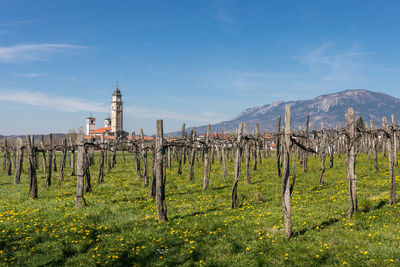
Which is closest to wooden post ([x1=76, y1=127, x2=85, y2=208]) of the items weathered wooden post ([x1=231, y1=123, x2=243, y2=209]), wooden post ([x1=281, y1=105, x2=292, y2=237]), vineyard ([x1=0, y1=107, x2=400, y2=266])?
vineyard ([x1=0, y1=107, x2=400, y2=266])

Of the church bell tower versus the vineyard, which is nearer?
the vineyard

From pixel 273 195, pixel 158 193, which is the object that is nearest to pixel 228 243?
pixel 158 193

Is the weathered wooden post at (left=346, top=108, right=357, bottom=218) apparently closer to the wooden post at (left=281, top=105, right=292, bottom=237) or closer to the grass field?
the grass field

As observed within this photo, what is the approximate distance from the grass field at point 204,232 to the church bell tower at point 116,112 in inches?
5755

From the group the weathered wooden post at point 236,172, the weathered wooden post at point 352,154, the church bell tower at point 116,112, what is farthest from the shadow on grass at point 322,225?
the church bell tower at point 116,112

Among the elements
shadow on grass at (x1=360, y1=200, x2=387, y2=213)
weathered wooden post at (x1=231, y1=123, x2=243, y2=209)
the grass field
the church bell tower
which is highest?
the church bell tower

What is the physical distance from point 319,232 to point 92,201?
11.5 metres

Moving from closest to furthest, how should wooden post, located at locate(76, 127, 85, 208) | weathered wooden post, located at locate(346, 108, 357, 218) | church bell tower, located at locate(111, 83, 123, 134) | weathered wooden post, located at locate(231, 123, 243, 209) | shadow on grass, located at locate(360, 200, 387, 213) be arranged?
weathered wooden post, located at locate(346, 108, 357, 218), shadow on grass, located at locate(360, 200, 387, 213), weathered wooden post, located at locate(231, 123, 243, 209), wooden post, located at locate(76, 127, 85, 208), church bell tower, located at locate(111, 83, 123, 134)

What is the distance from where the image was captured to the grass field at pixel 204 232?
7.84 m

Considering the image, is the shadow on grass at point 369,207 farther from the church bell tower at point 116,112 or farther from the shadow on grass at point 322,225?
the church bell tower at point 116,112

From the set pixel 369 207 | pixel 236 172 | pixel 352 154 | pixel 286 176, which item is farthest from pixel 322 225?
pixel 236 172

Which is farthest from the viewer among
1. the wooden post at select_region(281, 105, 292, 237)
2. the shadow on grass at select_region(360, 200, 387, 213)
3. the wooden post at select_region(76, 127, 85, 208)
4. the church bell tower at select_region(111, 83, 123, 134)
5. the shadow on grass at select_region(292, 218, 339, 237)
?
the church bell tower at select_region(111, 83, 123, 134)

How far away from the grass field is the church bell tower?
146 metres

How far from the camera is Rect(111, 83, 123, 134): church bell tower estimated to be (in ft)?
515
